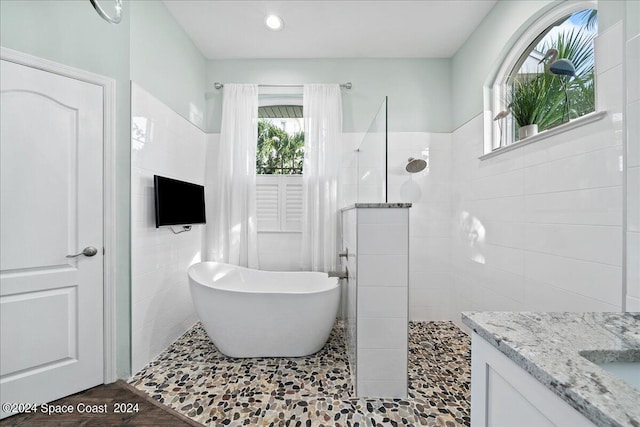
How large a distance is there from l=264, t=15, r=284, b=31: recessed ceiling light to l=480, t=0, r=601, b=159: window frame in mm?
1893

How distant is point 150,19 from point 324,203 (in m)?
2.08

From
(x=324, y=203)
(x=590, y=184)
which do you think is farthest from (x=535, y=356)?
(x=324, y=203)

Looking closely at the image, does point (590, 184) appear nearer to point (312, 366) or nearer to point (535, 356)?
point (535, 356)

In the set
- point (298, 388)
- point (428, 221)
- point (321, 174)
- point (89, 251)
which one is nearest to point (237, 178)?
point (321, 174)

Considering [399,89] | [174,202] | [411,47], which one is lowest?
[174,202]

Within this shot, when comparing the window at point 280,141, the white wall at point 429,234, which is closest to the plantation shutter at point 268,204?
the window at point 280,141

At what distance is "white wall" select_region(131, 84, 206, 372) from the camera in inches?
73.1

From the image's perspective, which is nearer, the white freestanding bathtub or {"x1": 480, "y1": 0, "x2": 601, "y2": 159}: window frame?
{"x1": 480, "y1": 0, "x2": 601, "y2": 159}: window frame

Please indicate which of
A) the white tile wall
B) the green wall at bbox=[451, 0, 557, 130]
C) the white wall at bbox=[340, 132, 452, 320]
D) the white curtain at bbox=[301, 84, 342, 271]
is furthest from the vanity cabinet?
the green wall at bbox=[451, 0, 557, 130]

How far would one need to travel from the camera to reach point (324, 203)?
271 centimetres

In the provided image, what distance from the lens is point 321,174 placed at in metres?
2.71

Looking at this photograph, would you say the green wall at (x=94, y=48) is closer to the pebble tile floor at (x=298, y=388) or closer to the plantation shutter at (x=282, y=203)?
the pebble tile floor at (x=298, y=388)

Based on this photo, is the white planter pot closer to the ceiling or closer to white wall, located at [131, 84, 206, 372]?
the ceiling

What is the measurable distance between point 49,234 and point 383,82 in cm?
308
